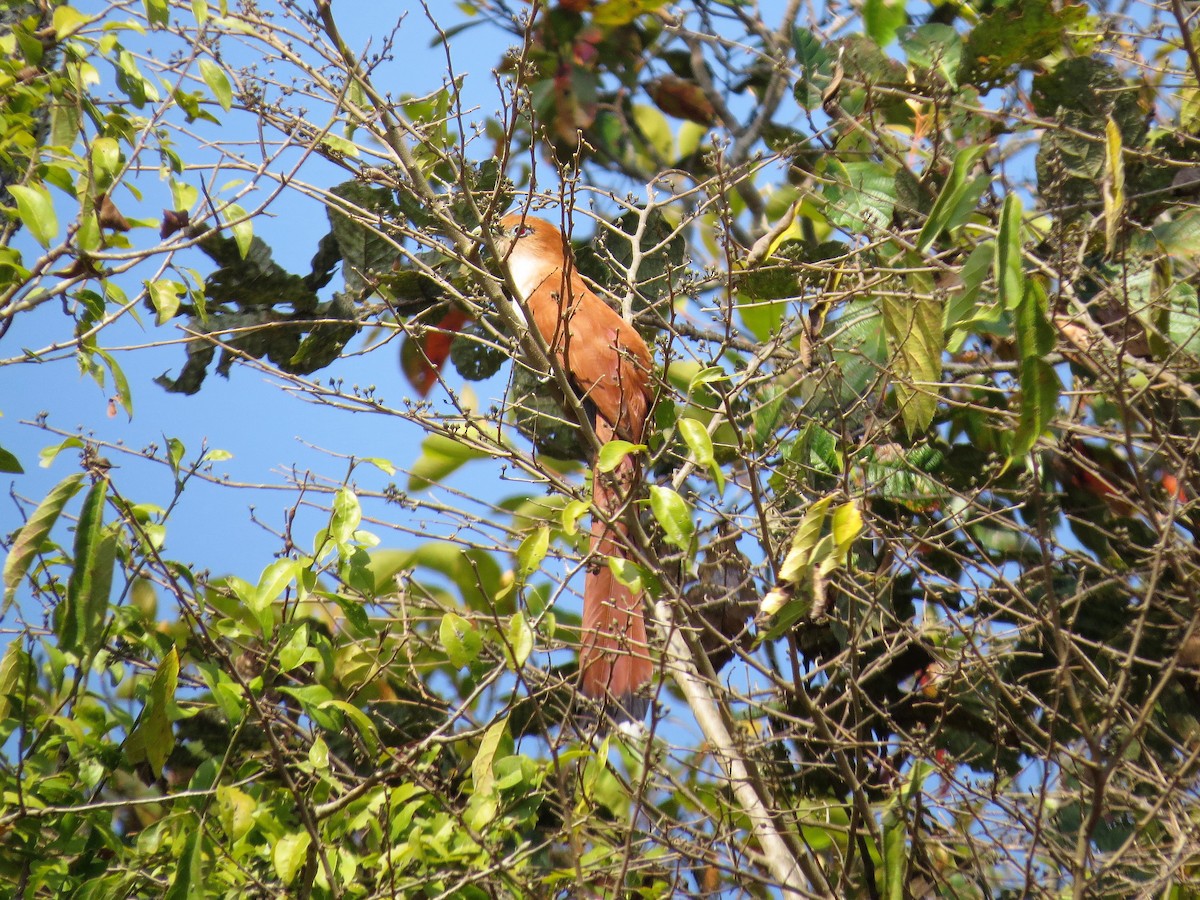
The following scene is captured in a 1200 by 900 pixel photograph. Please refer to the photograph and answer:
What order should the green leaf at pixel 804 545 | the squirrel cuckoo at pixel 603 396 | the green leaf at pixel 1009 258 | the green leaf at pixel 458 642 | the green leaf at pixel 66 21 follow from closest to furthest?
the green leaf at pixel 1009 258 < the green leaf at pixel 804 545 < the green leaf at pixel 458 642 < the green leaf at pixel 66 21 < the squirrel cuckoo at pixel 603 396

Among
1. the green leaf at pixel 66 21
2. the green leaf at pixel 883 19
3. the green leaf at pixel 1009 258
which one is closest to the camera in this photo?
the green leaf at pixel 1009 258

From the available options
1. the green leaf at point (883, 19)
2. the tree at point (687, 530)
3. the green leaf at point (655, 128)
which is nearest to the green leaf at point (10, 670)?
the tree at point (687, 530)

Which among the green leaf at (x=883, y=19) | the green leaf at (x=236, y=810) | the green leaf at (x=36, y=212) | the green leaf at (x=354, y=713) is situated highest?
the green leaf at (x=883, y=19)

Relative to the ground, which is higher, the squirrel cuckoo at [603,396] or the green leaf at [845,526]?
the squirrel cuckoo at [603,396]

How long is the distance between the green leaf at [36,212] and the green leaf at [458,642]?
791mm

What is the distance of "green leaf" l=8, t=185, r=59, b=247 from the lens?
1.54 metres

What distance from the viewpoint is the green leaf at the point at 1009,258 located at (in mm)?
1181

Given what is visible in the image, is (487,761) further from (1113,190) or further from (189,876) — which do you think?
(1113,190)

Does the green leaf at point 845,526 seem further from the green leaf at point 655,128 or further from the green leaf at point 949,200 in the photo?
the green leaf at point 655,128

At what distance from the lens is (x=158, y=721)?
5.23 feet

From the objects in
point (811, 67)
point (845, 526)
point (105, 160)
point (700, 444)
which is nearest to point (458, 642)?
point (700, 444)

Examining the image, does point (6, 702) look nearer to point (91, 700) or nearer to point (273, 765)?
point (91, 700)

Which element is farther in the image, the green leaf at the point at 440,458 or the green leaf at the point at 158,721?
the green leaf at the point at 440,458

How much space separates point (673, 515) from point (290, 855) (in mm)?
722
